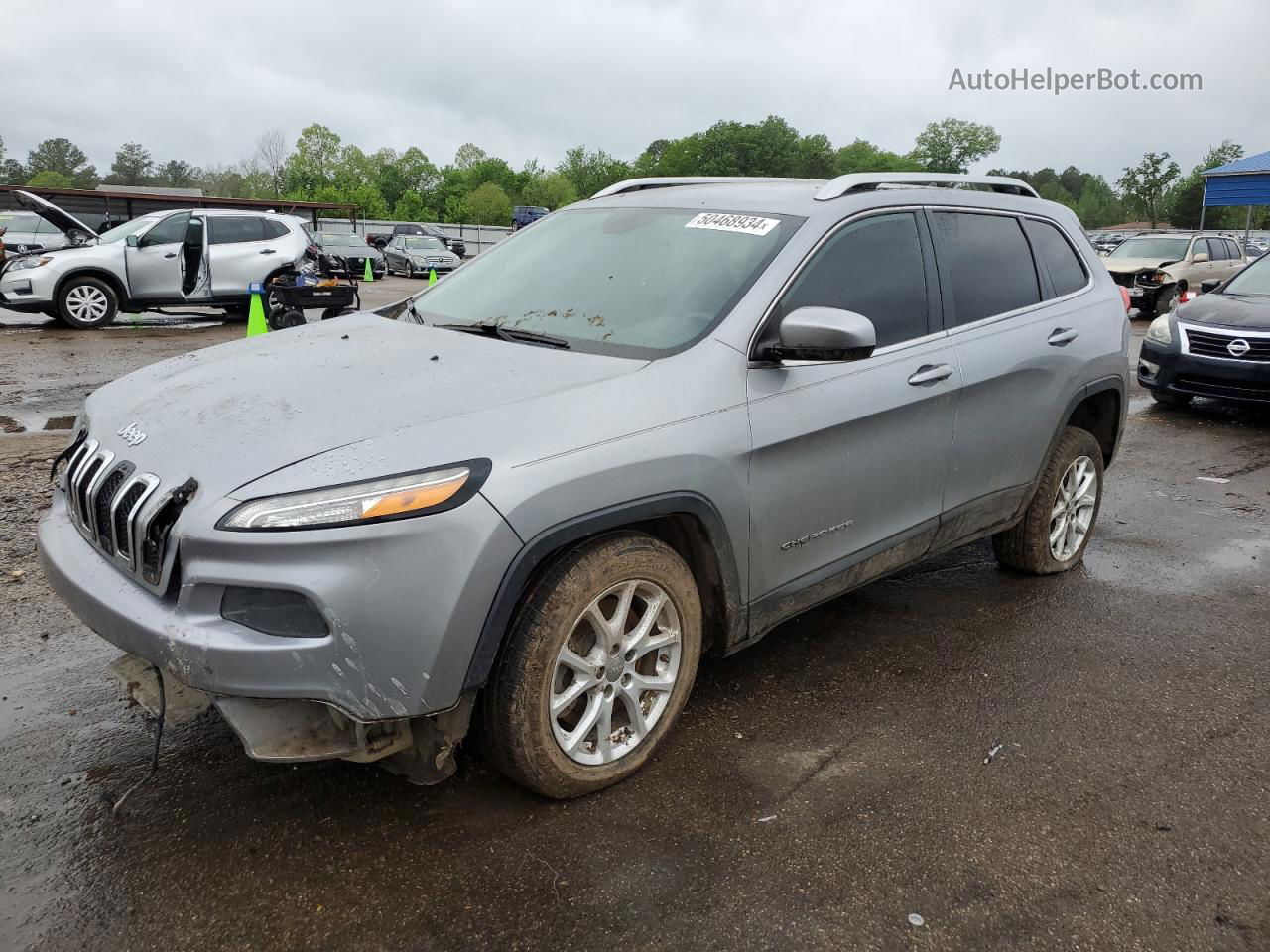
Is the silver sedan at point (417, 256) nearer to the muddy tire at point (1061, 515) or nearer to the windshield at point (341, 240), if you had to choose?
the windshield at point (341, 240)

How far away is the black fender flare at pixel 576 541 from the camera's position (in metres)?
2.47

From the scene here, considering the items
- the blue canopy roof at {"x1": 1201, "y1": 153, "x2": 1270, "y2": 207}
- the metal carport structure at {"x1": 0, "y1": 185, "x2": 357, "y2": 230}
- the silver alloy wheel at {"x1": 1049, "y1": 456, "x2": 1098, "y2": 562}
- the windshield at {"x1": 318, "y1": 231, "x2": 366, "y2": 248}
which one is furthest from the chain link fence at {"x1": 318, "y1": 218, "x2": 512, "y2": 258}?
the silver alloy wheel at {"x1": 1049, "y1": 456, "x2": 1098, "y2": 562}

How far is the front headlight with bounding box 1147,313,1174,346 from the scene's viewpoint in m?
9.52

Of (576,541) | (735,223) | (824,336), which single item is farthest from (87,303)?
(824,336)

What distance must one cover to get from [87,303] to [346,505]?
13539 millimetres

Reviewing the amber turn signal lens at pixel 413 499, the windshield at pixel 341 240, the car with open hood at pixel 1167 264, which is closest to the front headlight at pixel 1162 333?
the car with open hood at pixel 1167 264

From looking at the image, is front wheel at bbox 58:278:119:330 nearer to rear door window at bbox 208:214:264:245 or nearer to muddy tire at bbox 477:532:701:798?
rear door window at bbox 208:214:264:245

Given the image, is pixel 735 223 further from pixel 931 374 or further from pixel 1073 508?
pixel 1073 508

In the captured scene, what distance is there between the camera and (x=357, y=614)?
2301 mm

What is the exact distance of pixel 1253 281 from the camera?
10.1 m

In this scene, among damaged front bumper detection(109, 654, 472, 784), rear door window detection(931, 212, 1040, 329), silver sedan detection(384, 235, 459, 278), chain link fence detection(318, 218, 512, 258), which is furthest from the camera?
chain link fence detection(318, 218, 512, 258)

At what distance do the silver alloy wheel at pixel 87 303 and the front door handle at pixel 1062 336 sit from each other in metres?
13.3

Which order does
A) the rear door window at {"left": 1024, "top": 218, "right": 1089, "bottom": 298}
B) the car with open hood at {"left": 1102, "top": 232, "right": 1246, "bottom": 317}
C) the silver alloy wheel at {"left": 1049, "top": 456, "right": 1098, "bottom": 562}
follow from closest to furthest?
the rear door window at {"left": 1024, "top": 218, "right": 1089, "bottom": 298} < the silver alloy wheel at {"left": 1049, "top": 456, "right": 1098, "bottom": 562} < the car with open hood at {"left": 1102, "top": 232, "right": 1246, "bottom": 317}

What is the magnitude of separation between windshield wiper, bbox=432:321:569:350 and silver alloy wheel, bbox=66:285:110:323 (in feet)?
40.2
